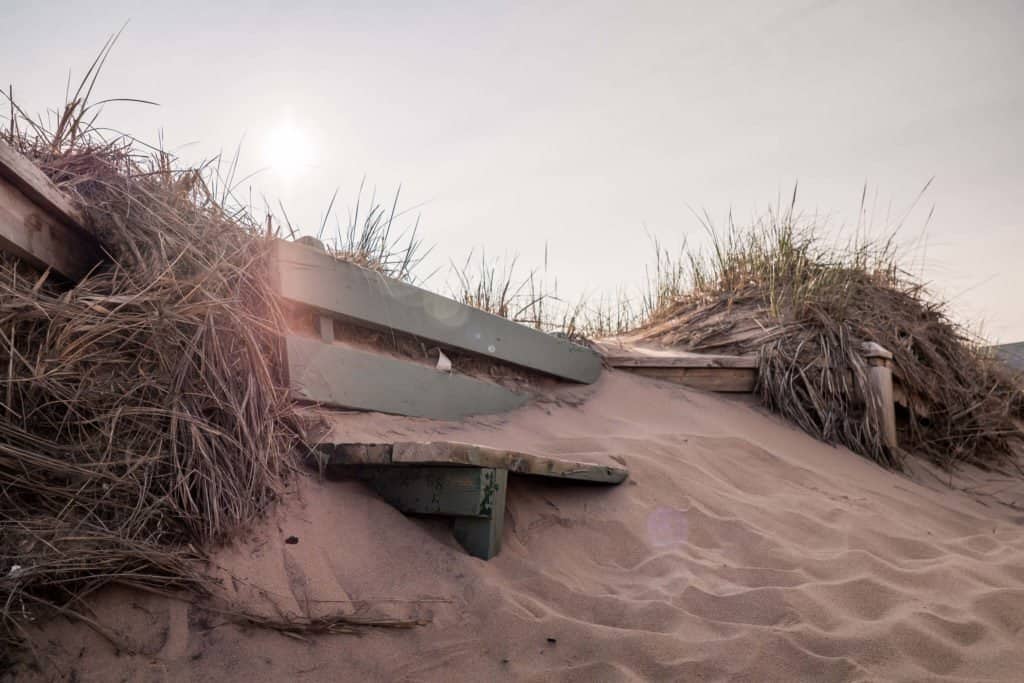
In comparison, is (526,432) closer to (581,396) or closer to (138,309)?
(581,396)

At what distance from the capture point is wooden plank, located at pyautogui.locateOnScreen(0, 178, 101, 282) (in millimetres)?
1890

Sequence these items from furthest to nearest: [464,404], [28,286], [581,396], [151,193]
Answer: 1. [581,396]
2. [464,404]
3. [151,193]
4. [28,286]

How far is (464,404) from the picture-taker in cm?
332

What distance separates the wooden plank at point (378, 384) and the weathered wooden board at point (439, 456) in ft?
0.99

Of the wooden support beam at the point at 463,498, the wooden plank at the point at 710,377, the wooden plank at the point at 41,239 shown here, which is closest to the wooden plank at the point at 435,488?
the wooden support beam at the point at 463,498

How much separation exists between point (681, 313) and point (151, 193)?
4609 mm

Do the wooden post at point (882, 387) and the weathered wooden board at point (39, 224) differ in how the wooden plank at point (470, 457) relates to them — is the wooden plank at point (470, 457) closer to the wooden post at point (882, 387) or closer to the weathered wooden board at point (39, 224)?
the weathered wooden board at point (39, 224)

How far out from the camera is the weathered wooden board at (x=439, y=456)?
2092 mm

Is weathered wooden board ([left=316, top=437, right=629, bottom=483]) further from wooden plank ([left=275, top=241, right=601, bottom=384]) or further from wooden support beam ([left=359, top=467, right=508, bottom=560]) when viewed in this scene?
wooden plank ([left=275, top=241, right=601, bottom=384])

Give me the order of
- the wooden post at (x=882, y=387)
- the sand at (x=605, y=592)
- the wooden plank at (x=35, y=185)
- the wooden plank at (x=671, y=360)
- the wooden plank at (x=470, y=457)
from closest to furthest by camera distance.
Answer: the sand at (x=605, y=592) → the wooden plank at (x=35, y=185) → the wooden plank at (x=470, y=457) → the wooden post at (x=882, y=387) → the wooden plank at (x=671, y=360)

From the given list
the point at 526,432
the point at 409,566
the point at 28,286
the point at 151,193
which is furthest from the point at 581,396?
the point at 28,286

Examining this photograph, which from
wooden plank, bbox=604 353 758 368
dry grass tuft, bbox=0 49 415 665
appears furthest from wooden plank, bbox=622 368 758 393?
dry grass tuft, bbox=0 49 415 665

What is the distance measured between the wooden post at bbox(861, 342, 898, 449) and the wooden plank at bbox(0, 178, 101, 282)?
434cm

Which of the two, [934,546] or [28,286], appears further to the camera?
[934,546]
